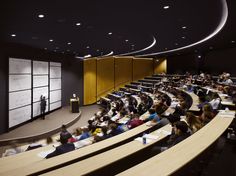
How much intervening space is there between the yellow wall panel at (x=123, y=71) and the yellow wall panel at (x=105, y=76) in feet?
1.76

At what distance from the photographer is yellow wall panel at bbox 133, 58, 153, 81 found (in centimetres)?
2219

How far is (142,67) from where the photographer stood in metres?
22.4

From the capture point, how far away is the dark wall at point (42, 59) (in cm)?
896

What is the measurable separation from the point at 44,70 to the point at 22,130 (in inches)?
158

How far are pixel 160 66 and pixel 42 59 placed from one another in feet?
41.5

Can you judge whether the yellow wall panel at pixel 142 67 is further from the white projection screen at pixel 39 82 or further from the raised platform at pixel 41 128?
the white projection screen at pixel 39 82

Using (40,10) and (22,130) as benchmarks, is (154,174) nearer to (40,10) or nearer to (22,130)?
(40,10)

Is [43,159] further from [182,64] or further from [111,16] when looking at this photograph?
[182,64]

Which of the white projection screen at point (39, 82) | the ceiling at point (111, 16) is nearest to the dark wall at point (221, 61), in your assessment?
the ceiling at point (111, 16)

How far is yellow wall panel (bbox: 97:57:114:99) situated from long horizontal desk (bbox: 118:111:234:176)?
16614 millimetres

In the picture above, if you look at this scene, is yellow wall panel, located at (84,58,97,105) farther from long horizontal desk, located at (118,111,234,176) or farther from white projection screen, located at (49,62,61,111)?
long horizontal desk, located at (118,111,234,176)

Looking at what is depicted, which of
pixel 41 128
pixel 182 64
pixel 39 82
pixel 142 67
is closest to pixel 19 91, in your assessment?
pixel 41 128

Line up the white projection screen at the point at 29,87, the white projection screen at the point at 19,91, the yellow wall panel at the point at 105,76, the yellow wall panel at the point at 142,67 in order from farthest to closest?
1. the yellow wall panel at the point at 142,67
2. the yellow wall panel at the point at 105,76
3. the white projection screen at the point at 29,87
4. the white projection screen at the point at 19,91

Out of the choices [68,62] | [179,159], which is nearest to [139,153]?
[179,159]
